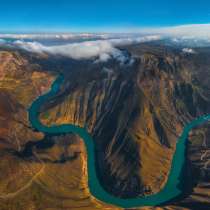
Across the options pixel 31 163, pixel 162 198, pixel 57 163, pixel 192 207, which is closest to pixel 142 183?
pixel 162 198

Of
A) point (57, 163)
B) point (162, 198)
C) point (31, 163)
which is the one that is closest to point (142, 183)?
point (162, 198)

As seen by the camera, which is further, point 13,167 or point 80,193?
point 13,167

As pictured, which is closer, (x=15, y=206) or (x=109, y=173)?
(x=15, y=206)

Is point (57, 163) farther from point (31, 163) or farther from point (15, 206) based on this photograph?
point (15, 206)

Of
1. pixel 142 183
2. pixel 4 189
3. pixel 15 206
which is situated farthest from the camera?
pixel 142 183

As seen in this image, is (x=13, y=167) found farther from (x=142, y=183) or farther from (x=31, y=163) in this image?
(x=142, y=183)

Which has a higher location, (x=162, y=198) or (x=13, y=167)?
(x=13, y=167)

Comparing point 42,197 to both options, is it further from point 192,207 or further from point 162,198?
point 192,207

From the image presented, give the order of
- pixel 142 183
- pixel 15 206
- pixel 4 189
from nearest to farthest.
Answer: pixel 15 206
pixel 4 189
pixel 142 183
